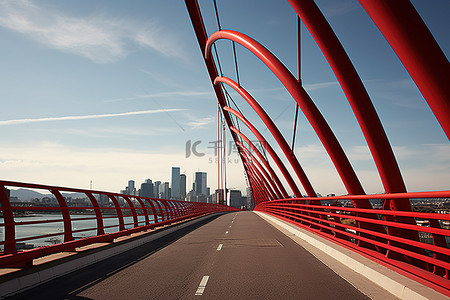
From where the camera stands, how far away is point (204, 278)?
6.68 metres

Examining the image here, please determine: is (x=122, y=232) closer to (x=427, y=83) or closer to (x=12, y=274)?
(x=12, y=274)

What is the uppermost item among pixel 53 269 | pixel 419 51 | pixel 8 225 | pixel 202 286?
pixel 419 51

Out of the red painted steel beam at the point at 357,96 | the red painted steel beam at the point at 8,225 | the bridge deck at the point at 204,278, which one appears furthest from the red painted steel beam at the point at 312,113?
the red painted steel beam at the point at 8,225

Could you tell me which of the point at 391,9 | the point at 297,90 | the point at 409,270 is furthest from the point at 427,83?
the point at 297,90

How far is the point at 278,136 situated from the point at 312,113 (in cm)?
871

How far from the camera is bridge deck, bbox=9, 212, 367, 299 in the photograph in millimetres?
5535

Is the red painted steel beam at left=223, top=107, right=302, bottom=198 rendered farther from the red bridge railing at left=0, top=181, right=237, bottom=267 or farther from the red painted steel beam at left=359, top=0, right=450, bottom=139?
the red painted steel beam at left=359, top=0, right=450, bottom=139

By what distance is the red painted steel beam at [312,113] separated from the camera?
1195 centimetres

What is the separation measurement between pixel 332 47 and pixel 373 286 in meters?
6.92

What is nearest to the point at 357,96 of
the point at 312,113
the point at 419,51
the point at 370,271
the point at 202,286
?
the point at 419,51

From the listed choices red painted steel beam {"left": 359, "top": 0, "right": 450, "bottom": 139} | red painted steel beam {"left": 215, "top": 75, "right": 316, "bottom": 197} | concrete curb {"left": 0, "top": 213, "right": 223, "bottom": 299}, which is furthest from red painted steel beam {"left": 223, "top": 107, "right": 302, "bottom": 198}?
red painted steel beam {"left": 359, "top": 0, "right": 450, "bottom": 139}

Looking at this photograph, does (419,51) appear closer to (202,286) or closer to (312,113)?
(202,286)

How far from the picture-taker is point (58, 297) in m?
5.36

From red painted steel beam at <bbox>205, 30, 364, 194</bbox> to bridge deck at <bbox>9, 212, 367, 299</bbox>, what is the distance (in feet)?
11.1
